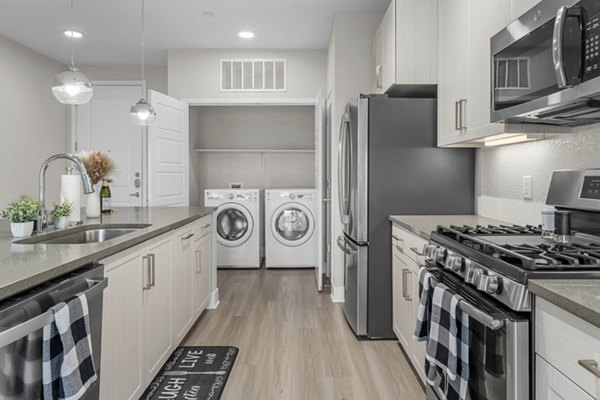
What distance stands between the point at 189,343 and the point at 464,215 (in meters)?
2.07

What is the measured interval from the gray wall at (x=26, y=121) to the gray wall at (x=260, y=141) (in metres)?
1.89

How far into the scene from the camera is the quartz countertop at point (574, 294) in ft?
3.05

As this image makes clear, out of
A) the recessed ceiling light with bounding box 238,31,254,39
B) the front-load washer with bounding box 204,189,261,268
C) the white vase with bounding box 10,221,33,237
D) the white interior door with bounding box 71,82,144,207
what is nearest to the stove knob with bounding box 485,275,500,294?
the white vase with bounding box 10,221,33,237

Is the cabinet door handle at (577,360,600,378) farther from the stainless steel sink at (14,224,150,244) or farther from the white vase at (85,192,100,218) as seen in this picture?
the white vase at (85,192,100,218)

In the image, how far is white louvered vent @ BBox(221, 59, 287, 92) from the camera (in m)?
5.30

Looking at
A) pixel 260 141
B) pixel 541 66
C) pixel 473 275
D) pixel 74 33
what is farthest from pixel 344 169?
pixel 74 33

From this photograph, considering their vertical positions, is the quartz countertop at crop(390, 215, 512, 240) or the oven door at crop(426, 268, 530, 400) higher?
the quartz countertop at crop(390, 215, 512, 240)

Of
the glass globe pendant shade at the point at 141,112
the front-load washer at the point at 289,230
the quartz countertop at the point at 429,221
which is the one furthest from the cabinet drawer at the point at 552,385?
the front-load washer at the point at 289,230

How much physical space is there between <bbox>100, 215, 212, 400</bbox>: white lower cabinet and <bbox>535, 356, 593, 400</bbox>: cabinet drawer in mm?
1490

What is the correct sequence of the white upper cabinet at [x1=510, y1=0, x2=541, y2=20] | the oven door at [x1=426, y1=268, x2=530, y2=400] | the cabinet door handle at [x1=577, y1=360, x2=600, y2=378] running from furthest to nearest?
1. the white upper cabinet at [x1=510, y1=0, x2=541, y2=20]
2. the oven door at [x1=426, y1=268, x2=530, y2=400]
3. the cabinet door handle at [x1=577, y1=360, x2=600, y2=378]

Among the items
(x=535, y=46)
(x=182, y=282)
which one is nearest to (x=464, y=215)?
(x=535, y=46)

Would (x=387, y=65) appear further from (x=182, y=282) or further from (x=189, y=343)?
(x=189, y=343)

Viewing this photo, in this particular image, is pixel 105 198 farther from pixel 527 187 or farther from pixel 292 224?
pixel 527 187

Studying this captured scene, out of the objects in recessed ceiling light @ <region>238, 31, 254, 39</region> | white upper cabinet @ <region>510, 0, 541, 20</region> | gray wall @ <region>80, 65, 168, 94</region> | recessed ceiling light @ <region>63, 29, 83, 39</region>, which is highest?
recessed ceiling light @ <region>63, 29, 83, 39</region>
